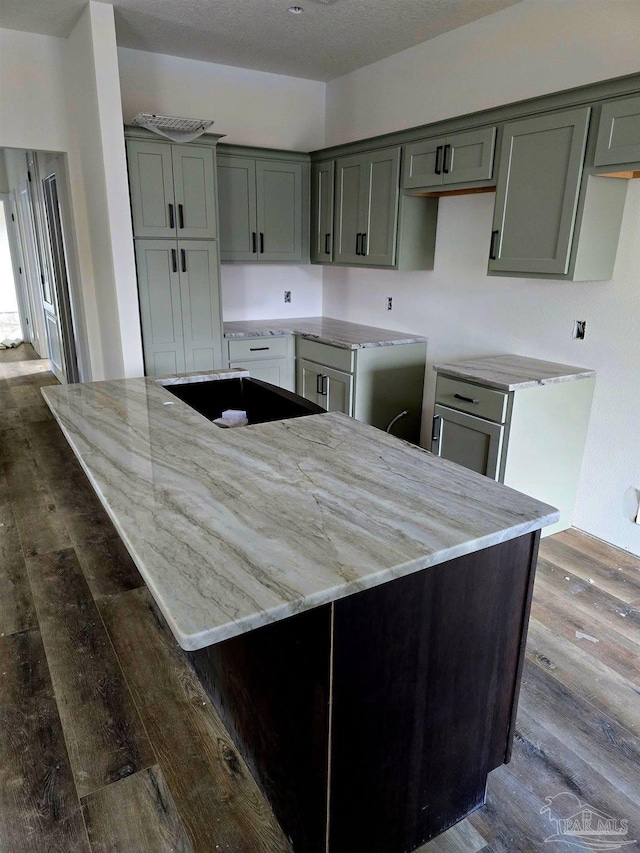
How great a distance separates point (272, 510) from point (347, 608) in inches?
12.5

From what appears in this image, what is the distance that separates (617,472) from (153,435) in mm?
2367

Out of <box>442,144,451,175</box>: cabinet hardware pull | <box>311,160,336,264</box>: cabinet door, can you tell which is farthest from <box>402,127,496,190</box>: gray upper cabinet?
<box>311,160,336,264</box>: cabinet door

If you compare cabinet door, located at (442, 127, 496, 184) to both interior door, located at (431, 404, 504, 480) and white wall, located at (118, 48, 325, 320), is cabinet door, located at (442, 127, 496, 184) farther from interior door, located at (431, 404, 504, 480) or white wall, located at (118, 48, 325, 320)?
white wall, located at (118, 48, 325, 320)

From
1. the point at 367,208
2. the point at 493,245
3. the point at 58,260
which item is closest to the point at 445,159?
the point at 493,245

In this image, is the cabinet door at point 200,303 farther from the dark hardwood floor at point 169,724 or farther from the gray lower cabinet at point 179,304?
the dark hardwood floor at point 169,724

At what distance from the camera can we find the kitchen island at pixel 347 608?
3.55 feet

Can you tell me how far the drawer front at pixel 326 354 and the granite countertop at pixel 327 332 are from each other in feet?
0.14

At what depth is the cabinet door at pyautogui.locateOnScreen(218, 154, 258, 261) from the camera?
411 centimetres

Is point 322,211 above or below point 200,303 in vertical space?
above

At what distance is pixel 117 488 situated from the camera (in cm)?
142

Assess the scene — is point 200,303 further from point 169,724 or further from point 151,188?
point 169,724

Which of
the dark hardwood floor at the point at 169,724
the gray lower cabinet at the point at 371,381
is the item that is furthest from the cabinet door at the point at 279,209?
the dark hardwood floor at the point at 169,724

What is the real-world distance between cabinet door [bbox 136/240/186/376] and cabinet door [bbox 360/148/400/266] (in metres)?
1.32

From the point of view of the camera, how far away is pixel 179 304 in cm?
387
